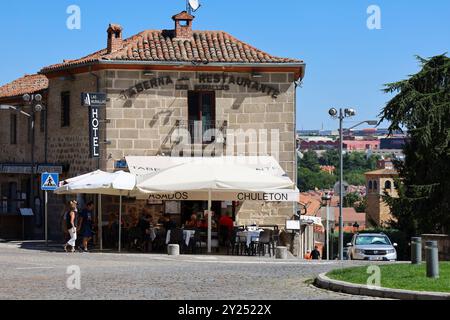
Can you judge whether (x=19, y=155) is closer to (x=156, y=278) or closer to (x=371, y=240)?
(x=371, y=240)

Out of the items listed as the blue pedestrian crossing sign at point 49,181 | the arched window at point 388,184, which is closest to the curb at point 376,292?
the blue pedestrian crossing sign at point 49,181

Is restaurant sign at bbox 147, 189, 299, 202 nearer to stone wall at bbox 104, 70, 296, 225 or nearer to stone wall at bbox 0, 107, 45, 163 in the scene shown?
stone wall at bbox 104, 70, 296, 225

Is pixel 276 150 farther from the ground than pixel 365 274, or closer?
farther from the ground

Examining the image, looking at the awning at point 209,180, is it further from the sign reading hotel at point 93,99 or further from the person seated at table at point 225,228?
the sign reading hotel at point 93,99

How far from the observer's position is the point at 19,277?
68.8 ft

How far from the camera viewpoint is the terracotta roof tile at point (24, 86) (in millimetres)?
46059

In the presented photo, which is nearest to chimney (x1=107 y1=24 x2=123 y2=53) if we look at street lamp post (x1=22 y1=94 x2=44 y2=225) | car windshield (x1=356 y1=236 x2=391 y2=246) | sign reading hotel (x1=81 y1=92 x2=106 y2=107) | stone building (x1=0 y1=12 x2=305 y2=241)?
stone building (x1=0 y1=12 x2=305 y2=241)

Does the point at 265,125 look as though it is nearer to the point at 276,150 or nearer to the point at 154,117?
the point at 276,150

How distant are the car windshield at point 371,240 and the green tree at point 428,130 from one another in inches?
428

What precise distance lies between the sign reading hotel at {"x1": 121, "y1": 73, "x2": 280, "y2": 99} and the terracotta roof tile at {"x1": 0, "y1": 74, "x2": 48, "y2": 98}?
8328 mm

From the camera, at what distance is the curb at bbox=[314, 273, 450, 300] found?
650 inches
